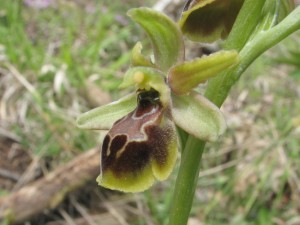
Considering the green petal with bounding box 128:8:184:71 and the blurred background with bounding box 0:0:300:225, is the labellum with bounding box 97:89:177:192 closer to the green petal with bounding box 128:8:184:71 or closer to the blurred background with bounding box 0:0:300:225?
the green petal with bounding box 128:8:184:71

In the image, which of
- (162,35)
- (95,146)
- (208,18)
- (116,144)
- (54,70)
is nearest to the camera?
(116,144)

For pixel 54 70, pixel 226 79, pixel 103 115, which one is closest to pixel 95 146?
pixel 54 70

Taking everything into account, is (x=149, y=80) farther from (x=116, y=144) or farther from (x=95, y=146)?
(x=95, y=146)

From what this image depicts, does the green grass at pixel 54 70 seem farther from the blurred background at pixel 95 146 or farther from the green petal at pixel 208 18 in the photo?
the green petal at pixel 208 18

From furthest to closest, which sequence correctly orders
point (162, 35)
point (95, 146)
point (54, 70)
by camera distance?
1. point (54, 70)
2. point (95, 146)
3. point (162, 35)

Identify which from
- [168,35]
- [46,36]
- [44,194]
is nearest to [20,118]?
→ [44,194]

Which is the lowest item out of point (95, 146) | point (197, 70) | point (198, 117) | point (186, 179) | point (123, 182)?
point (95, 146)

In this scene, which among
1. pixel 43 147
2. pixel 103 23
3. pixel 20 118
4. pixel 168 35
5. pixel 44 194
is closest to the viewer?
pixel 168 35

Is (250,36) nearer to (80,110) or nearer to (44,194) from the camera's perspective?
(44,194)
